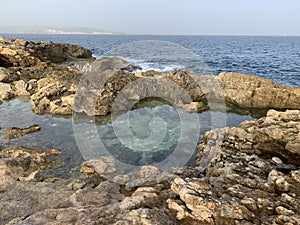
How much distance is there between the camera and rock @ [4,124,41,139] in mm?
14047

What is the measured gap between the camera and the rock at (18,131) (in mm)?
14047

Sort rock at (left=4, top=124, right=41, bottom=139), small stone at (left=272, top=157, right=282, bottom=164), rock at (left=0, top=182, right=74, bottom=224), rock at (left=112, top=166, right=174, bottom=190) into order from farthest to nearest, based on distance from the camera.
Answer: rock at (left=4, top=124, right=41, bottom=139) < small stone at (left=272, top=157, right=282, bottom=164) < rock at (left=112, top=166, right=174, bottom=190) < rock at (left=0, top=182, right=74, bottom=224)

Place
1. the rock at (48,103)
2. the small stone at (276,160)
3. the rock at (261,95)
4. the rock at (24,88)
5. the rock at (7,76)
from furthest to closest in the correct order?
the rock at (7,76) → the rock at (24,88) → the rock at (261,95) → the rock at (48,103) → the small stone at (276,160)

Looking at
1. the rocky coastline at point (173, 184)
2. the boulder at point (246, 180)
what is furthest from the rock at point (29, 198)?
the boulder at point (246, 180)

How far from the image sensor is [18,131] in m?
14.6

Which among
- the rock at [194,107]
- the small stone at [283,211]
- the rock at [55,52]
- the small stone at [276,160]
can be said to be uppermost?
the rock at [55,52]

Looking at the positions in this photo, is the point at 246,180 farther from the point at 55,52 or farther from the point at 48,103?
the point at 55,52

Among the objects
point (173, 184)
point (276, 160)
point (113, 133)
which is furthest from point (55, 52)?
point (173, 184)

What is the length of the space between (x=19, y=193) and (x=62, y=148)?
489cm

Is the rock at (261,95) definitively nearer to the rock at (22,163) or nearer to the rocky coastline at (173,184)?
the rocky coastline at (173,184)

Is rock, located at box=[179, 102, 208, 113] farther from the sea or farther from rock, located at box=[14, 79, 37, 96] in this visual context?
rock, located at box=[14, 79, 37, 96]

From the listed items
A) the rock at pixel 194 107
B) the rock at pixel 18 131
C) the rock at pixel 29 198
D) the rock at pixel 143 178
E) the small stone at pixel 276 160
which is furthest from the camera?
the rock at pixel 194 107

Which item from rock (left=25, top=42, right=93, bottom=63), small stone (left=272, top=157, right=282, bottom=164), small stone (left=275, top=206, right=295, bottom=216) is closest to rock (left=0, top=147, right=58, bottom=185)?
small stone (left=275, top=206, right=295, bottom=216)

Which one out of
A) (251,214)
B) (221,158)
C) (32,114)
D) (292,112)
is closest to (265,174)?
(221,158)
